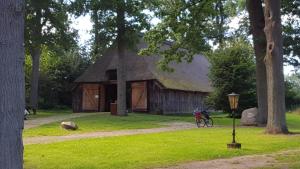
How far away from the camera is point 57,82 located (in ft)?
176

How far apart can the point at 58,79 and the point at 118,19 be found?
69.4ft

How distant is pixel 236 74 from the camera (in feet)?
124

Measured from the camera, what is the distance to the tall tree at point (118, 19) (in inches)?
1355

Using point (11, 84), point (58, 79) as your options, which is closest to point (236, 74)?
point (58, 79)

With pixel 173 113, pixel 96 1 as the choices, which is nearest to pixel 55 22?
pixel 96 1

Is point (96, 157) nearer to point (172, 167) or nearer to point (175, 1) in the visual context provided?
point (172, 167)

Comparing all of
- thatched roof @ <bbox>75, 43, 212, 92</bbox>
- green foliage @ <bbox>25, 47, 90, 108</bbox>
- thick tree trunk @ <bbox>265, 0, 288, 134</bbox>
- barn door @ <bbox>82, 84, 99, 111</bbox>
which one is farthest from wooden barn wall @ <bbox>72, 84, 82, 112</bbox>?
thick tree trunk @ <bbox>265, 0, 288, 134</bbox>

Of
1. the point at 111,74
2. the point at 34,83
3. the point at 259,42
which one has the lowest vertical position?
the point at 34,83

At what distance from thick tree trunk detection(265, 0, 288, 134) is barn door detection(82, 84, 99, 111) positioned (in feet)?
88.1

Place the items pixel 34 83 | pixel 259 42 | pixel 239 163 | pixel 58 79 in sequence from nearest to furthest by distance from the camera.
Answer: pixel 239 163
pixel 259 42
pixel 34 83
pixel 58 79

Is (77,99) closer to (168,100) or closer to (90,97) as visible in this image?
(90,97)

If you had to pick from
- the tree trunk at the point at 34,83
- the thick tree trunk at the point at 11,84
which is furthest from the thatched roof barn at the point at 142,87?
the thick tree trunk at the point at 11,84

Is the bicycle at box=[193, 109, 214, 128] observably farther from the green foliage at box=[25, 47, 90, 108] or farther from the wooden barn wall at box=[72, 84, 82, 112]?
the green foliage at box=[25, 47, 90, 108]

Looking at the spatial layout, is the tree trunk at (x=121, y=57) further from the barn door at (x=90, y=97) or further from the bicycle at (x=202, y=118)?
the bicycle at (x=202, y=118)
